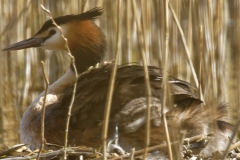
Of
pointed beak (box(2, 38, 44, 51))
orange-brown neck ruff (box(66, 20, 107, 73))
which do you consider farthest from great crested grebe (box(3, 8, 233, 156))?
pointed beak (box(2, 38, 44, 51))

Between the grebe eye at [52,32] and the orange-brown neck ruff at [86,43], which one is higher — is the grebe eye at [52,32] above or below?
above

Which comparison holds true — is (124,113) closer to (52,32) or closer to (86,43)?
(86,43)

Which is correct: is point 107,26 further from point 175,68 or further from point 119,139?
point 119,139

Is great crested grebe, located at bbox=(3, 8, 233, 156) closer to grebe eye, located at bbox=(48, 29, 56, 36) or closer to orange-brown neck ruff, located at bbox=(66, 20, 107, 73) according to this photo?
orange-brown neck ruff, located at bbox=(66, 20, 107, 73)

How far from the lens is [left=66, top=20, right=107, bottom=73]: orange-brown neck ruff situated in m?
4.76

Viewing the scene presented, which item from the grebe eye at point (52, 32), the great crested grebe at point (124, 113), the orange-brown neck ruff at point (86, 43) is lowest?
the great crested grebe at point (124, 113)

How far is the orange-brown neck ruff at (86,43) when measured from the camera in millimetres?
4758

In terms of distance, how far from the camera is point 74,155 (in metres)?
3.45

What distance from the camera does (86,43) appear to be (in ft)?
15.7

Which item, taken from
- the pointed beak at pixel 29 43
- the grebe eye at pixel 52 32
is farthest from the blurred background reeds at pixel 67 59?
the grebe eye at pixel 52 32

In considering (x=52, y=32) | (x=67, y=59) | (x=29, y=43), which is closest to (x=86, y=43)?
(x=52, y=32)

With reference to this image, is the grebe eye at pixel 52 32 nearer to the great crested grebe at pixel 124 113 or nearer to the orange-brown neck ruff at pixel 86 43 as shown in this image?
the orange-brown neck ruff at pixel 86 43

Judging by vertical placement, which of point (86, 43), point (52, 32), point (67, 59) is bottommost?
point (67, 59)

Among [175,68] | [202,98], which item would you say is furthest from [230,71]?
[202,98]
